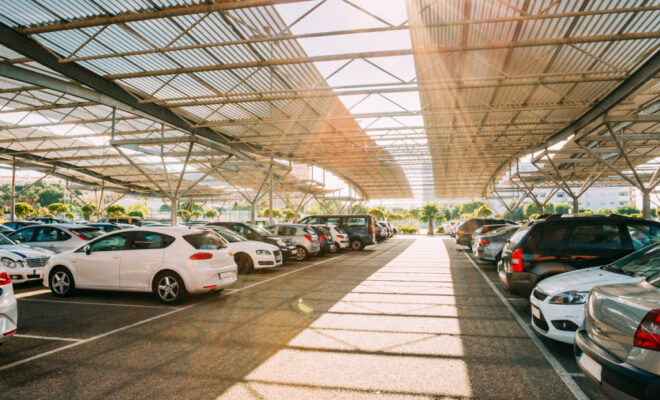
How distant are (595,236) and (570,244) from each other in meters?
0.48

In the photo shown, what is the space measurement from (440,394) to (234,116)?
59.3ft

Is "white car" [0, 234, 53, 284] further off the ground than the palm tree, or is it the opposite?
the palm tree

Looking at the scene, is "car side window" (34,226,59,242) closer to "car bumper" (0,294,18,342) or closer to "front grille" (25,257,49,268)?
"front grille" (25,257,49,268)

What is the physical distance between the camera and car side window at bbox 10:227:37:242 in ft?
39.0

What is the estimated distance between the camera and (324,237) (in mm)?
18328

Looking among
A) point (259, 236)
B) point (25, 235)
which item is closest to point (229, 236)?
point (259, 236)

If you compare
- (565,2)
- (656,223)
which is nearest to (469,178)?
(565,2)

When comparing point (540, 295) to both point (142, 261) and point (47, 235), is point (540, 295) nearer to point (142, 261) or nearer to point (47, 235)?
point (142, 261)

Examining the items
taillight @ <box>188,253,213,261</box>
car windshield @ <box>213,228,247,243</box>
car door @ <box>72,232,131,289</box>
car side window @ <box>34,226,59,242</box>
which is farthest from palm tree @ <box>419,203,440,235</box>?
car door @ <box>72,232,131,289</box>

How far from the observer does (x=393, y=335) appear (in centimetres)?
558

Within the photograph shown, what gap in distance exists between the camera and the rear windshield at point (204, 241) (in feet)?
25.1

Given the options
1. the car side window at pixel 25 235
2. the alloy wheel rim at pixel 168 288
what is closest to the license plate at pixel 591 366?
the alloy wheel rim at pixel 168 288

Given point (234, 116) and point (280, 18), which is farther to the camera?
point (234, 116)

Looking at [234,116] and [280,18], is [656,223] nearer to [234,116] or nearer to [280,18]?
[280,18]
